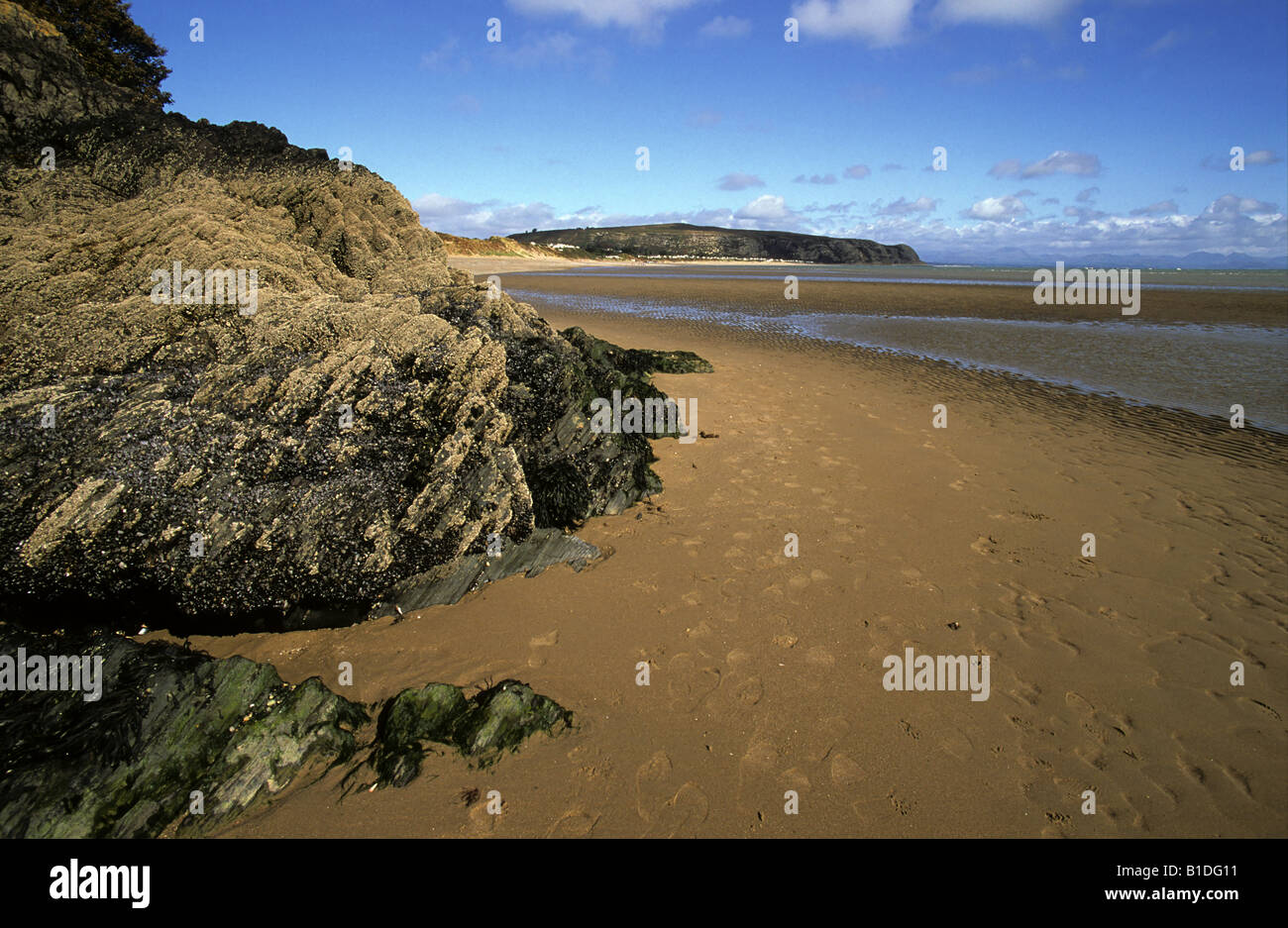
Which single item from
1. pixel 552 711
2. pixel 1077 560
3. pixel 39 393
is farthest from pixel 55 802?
pixel 1077 560

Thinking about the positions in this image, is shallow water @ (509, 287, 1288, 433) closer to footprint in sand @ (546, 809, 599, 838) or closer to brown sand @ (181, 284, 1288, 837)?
brown sand @ (181, 284, 1288, 837)

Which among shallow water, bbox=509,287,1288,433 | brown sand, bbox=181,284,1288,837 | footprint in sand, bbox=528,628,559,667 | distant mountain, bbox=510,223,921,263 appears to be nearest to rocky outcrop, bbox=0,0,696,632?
brown sand, bbox=181,284,1288,837

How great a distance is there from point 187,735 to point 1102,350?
2567 centimetres

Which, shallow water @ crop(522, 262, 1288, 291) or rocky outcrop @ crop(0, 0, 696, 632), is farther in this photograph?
shallow water @ crop(522, 262, 1288, 291)

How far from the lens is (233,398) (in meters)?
5.91

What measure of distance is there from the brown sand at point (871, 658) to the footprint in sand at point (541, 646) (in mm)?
24

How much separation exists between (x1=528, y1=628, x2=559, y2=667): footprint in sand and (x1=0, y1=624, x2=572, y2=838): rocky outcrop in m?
0.44

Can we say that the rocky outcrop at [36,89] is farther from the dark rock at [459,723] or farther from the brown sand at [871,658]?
the dark rock at [459,723]

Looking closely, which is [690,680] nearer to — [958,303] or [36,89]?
[36,89]

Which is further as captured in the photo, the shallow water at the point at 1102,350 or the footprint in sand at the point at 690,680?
the shallow water at the point at 1102,350

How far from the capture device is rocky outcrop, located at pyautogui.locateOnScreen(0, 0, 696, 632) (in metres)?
4.95

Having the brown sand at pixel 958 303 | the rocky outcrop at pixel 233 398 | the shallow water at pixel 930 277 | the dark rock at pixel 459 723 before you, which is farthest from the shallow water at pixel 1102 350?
the shallow water at pixel 930 277

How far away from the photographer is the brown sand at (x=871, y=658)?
3.82 metres

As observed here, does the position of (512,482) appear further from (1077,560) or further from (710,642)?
(1077,560)
